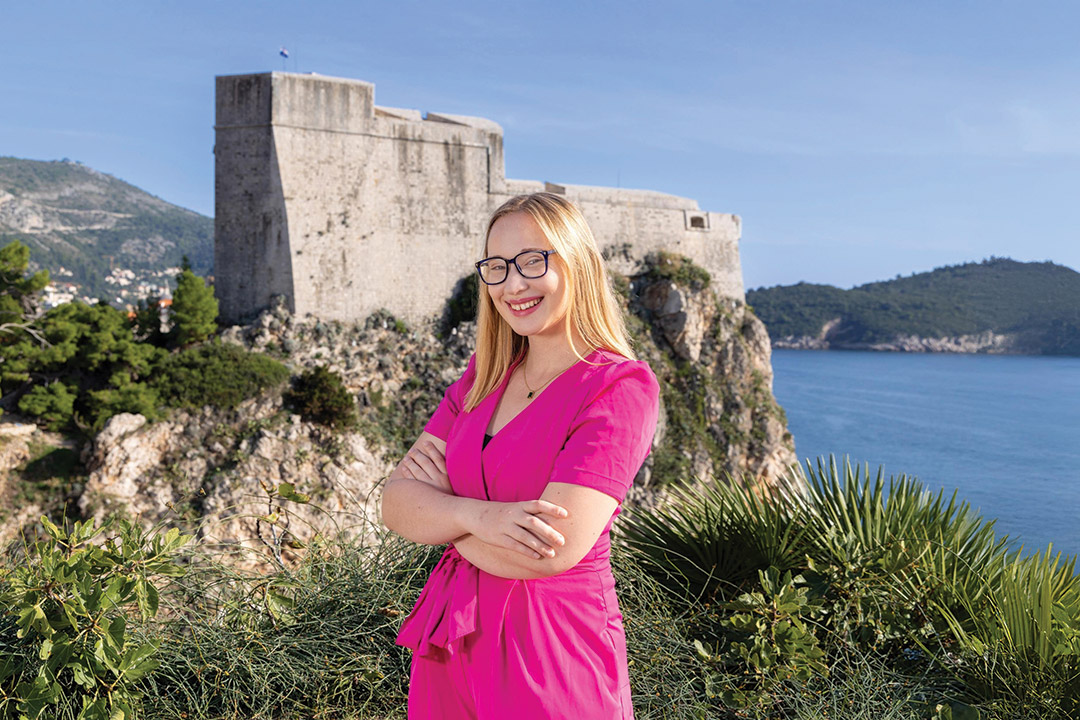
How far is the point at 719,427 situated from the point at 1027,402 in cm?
4592

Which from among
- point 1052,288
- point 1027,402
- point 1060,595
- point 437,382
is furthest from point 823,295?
point 1060,595

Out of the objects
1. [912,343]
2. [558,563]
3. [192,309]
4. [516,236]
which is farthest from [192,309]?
[912,343]

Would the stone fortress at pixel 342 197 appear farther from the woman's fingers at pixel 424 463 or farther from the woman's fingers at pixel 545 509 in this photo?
the woman's fingers at pixel 545 509

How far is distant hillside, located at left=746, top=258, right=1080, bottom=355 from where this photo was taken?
6650 cm

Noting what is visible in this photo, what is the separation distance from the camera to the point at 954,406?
51219 mm

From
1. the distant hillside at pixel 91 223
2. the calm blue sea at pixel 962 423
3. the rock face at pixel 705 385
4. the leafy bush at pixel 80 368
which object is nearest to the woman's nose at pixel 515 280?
the leafy bush at pixel 80 368

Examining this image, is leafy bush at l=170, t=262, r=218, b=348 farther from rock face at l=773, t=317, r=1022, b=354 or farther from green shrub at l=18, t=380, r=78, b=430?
rock face at l=773, t=317, r=1022, b=354

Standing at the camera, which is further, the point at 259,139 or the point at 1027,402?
the point at 1027,402

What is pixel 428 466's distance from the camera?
1613 millimetres

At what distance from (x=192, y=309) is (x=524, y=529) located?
43.5ft

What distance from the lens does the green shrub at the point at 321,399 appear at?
508 inches

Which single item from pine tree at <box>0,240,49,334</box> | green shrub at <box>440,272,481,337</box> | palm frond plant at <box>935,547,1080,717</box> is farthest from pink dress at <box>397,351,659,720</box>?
pine tree at <box>0,240,49,334</box>

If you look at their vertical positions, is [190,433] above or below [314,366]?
below

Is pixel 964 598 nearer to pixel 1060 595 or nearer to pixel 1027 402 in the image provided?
pixel 1060 595
